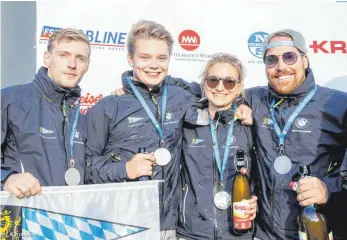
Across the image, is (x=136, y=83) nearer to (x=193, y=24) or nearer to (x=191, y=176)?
(x=191, y=176)

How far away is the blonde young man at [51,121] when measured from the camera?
2.41 m

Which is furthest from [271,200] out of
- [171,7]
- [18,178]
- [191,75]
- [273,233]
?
[171,7]

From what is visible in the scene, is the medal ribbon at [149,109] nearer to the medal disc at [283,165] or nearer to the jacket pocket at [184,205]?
the jacket pocket at [184,205]

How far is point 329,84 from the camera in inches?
207

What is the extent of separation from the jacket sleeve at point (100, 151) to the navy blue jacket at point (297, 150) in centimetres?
94

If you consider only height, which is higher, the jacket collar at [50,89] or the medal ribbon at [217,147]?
the jacket collar at [50,89]

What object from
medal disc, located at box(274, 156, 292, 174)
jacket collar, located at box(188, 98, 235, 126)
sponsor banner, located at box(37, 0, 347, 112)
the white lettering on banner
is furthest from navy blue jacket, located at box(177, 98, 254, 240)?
the white lettering on banner

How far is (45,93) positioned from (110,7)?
101 inches

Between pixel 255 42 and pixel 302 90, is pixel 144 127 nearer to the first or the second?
pixel 302 90

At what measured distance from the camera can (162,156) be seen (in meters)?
2.56

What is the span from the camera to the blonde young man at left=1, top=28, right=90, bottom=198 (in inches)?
95.0

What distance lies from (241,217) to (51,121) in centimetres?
136

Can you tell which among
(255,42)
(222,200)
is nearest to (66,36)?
(222,200)

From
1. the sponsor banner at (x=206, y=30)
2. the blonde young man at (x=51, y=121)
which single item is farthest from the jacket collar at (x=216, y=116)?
the sponsor banner at (x=206, y=30)
